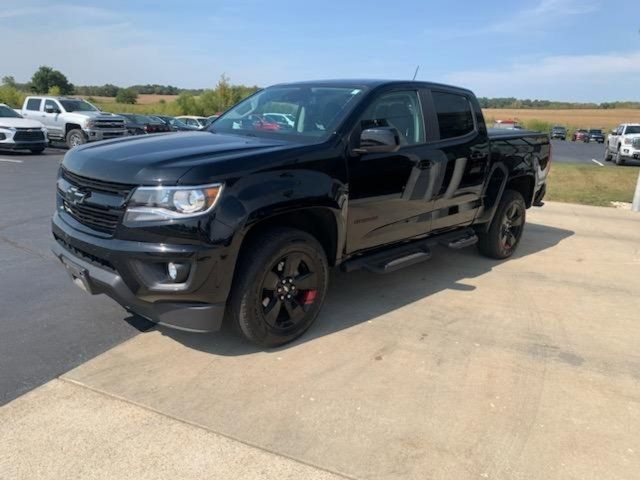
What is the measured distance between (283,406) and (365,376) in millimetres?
612

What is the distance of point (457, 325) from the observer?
4160mm

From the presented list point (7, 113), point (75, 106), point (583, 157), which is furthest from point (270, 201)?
point (583, 157)

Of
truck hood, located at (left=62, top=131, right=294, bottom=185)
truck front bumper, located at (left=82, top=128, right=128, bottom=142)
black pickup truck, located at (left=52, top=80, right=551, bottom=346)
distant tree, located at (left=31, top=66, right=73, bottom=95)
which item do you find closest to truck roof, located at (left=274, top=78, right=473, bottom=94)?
black pickup truck, located at (left=52, top=80, right=551, bottom=346)

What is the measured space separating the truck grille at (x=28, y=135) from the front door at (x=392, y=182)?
15465 millimetres

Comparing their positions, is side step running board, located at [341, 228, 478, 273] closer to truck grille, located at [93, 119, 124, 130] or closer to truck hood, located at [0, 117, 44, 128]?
truck hood, located at [0, 117, 44, 128]

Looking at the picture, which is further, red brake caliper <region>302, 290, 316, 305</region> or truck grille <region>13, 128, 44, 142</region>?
truck grille <region>13, 128, 44, 142</region>

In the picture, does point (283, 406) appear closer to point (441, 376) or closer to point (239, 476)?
point (239, 476)

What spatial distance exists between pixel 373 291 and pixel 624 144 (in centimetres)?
2044

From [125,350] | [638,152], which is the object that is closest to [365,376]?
[125,350]

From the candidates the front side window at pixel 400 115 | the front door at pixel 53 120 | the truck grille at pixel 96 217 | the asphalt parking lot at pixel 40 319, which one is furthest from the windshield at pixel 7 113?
the front side window at pixel 400 115

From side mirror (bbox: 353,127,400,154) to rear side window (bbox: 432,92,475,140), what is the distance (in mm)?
1131

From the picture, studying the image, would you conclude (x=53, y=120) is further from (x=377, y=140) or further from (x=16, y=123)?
(x=377, y=140)

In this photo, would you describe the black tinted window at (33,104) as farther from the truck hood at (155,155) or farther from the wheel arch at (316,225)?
the wheel arch at (316,225)

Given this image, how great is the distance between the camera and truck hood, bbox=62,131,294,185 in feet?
9.91
